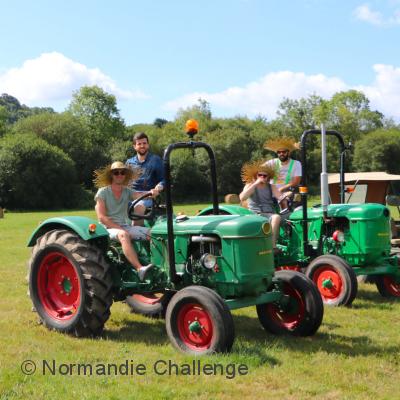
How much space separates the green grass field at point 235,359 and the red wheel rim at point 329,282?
0.98 ft

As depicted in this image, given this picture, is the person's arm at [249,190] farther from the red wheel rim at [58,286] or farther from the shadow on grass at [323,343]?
the red wheel rim at [58,286]

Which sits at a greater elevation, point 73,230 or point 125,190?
point 125,190

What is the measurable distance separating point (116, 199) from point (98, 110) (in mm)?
61776

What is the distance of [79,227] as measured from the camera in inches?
222

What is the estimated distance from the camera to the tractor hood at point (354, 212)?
731cm

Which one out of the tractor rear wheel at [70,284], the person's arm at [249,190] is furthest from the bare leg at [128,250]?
the person's arm at [249,190]

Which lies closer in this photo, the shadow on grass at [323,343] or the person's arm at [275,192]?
the shadow on grass at [323,343]

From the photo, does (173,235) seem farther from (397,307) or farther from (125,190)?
(397,307)

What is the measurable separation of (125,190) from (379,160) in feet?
164

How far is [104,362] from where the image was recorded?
4.65m

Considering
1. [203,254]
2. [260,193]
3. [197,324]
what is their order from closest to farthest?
[197,324], [203,254], [260,193]

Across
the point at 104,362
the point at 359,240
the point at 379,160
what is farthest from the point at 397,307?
the point at 379,160

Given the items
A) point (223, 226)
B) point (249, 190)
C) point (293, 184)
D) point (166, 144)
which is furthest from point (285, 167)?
point (166, 144)

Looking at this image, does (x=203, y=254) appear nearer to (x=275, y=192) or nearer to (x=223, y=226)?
(x=223, y=226)
